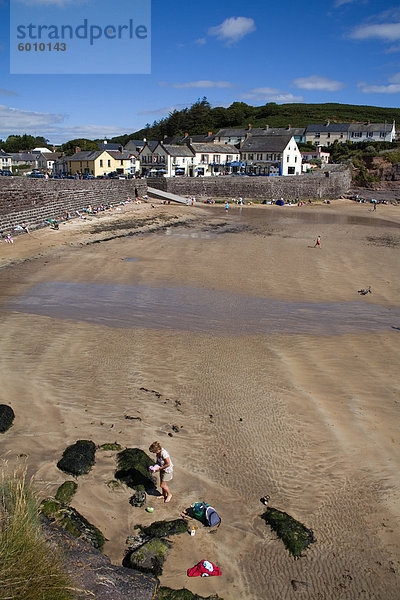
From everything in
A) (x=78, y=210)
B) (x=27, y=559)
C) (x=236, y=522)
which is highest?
(x=78, y=210)

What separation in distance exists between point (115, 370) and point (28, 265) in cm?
1256

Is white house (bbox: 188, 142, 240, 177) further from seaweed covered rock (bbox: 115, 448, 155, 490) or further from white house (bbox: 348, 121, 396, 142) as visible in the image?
seaweed covered rock (bbox: 115, 448, 155, 490)

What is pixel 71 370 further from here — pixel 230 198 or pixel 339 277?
pixel 230 198

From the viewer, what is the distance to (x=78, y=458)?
22.3 ft

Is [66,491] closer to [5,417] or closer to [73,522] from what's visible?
[73,522]

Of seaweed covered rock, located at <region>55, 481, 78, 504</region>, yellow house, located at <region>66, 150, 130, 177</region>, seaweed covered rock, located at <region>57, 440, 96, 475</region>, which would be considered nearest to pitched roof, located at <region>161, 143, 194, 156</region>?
yellow house, located at <region>66, 150, 130, 177</region>

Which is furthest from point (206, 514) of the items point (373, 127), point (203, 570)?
point (373, 127)

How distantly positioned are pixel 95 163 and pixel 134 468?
55449 mm

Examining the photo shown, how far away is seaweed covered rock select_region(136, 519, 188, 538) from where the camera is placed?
5.62 meters

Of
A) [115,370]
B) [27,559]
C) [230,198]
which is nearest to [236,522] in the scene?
[27,559]

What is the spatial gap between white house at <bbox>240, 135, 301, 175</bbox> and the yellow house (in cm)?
1785

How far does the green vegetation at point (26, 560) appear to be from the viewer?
371cm

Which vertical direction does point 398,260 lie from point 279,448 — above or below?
above

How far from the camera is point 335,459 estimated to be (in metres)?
7.26
